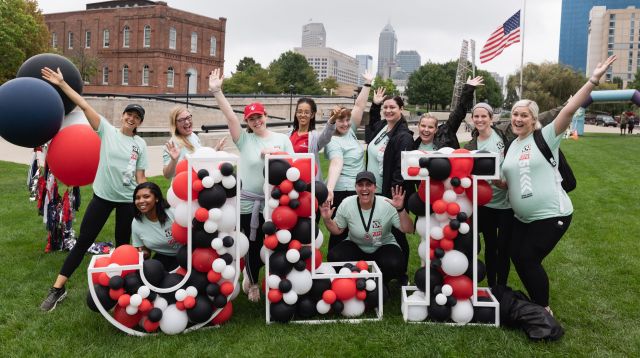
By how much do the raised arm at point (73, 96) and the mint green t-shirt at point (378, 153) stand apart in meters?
2.84

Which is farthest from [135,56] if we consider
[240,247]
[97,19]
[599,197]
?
[240,247]

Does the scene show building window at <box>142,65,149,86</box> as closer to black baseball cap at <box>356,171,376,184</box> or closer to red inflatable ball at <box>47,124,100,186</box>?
red inflatable ball at <box>47,124,100,186</box>

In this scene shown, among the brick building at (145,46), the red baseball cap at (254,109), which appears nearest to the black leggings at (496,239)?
the red baseball cap at (254,109)

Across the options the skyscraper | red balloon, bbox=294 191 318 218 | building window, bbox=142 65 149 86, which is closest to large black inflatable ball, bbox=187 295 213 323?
red balloon, bbox=294 191 318 218

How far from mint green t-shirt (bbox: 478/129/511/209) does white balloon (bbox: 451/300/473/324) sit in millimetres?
1040

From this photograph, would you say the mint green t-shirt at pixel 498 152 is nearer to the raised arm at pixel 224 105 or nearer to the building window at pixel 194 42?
the raised arm at pixel 224 105

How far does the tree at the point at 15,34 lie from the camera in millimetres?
31391

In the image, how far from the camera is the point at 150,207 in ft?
16.1

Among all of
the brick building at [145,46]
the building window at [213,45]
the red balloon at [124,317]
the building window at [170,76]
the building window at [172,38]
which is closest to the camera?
the red balloon at [124,317]

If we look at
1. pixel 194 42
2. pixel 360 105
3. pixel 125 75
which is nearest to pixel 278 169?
pixel 360 105

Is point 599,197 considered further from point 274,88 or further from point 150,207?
point 274,88

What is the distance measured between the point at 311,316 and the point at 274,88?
66295mm

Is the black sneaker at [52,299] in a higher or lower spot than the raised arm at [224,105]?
lower

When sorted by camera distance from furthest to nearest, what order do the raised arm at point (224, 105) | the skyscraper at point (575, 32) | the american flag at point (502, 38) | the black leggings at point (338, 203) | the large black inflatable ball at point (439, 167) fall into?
the skyscraper at point (575, 32)
the american flag at point (502, 38)
the black leggings at point (338, 203)
the raised arm at point (224, 105)
the large black inflatable ball at point (439, 167)
